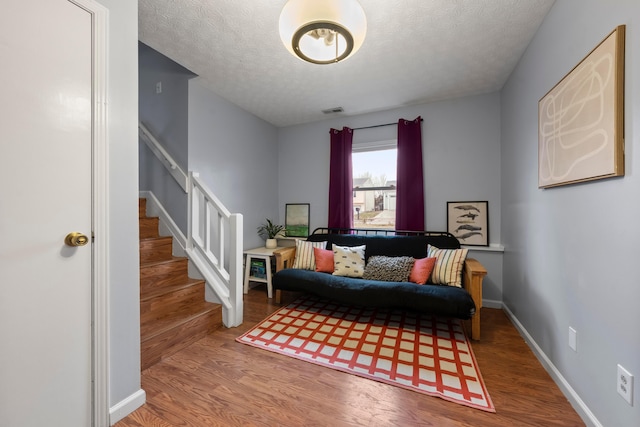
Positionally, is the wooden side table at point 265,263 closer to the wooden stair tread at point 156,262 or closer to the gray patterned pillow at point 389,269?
the wooden stair tread at point 156,262

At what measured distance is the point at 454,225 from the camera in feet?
9.92

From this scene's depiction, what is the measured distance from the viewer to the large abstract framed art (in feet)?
3.54

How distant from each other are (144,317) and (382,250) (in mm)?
2402

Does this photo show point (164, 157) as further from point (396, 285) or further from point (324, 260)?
point (396, 285)

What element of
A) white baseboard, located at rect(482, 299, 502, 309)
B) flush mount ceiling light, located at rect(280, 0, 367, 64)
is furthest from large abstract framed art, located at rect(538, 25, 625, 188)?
white baseboard, located at rect(482, 299, 502, 309)

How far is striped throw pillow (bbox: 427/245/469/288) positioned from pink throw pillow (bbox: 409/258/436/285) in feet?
0.18

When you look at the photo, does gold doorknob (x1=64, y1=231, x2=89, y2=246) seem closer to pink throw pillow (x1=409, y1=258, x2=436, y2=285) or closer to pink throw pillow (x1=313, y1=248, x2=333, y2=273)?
pink throw pillow (x1=313, y1=248, x2=333, y2=273)

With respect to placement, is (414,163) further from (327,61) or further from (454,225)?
(327,61)

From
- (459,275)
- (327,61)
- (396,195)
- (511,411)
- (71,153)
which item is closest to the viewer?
(71,153)

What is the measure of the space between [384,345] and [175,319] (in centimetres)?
174

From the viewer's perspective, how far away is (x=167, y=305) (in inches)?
81.8

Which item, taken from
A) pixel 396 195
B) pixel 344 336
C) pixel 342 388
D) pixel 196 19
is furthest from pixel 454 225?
pixel 196 19

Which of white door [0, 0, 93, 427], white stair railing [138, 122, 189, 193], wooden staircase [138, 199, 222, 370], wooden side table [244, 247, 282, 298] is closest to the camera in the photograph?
white door [0, 0, 93, 427]

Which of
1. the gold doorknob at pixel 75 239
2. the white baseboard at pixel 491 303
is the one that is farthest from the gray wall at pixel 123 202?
the white baseboard at pixel 491 303
